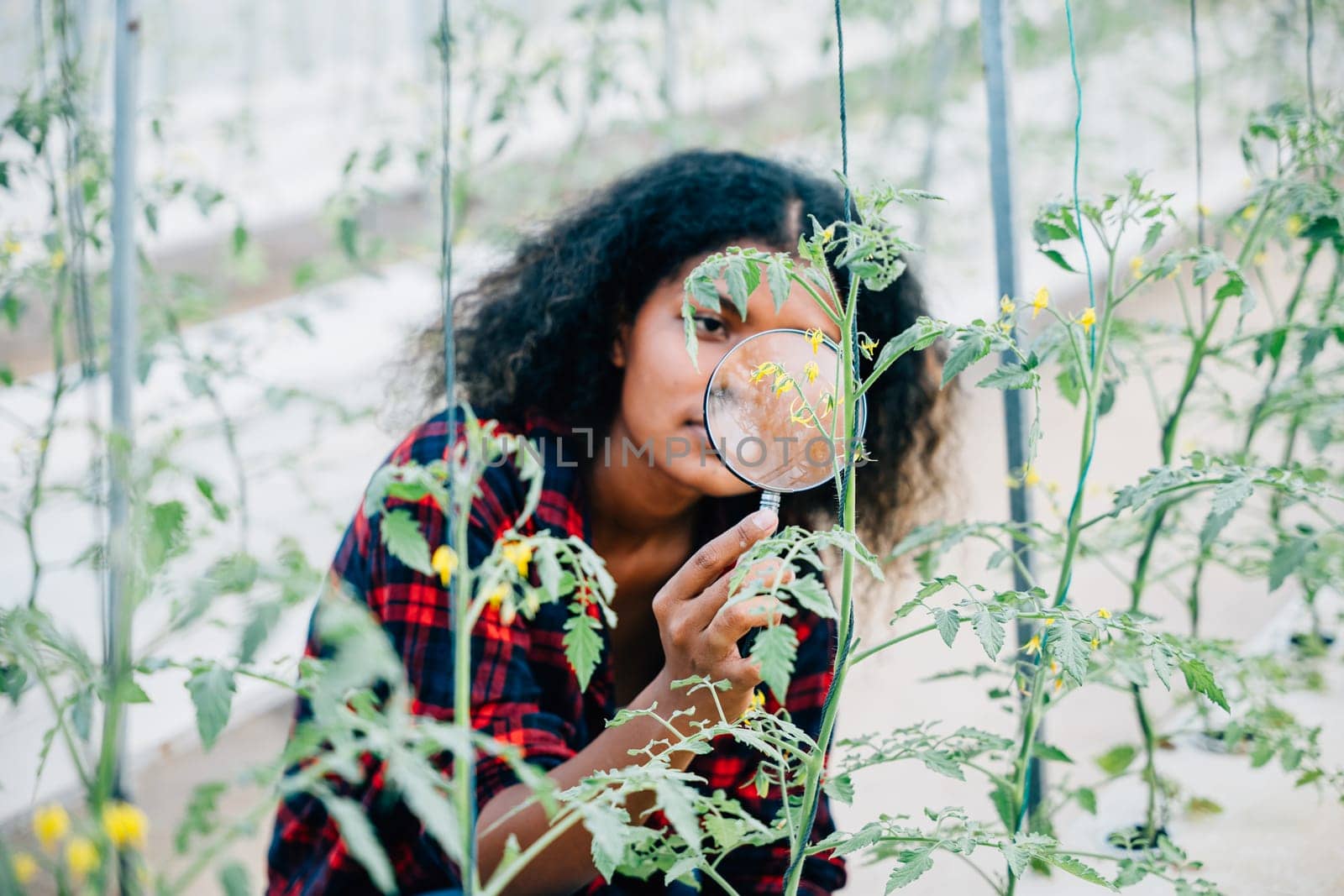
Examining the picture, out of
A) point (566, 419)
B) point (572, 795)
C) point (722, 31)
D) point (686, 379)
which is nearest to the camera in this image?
point (572, 795)

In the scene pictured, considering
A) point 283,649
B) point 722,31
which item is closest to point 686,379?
point 283,649

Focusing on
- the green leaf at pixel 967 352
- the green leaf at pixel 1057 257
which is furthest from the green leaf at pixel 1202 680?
the green leaf at pixel 1057 257

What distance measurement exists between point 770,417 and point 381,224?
399 centimetres

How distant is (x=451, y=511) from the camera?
86 centimetres

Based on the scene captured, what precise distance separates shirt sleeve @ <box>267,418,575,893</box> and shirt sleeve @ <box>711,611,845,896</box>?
0.31 meters

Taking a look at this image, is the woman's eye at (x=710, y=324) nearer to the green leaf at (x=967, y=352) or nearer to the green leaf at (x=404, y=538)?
the green leaf at (x=967, y=352)

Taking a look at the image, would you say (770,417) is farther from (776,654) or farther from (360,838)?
(360,838)

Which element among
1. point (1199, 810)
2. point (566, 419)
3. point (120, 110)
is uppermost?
point (120, 110)

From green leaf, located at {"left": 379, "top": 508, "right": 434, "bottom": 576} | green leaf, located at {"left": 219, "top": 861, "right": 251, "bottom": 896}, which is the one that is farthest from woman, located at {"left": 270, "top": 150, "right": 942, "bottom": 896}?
green leaf, located at {"left": 219, "top": 861, "right": 251, "bottom": 896}

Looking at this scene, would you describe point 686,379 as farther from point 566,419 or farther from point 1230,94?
point 1230,94

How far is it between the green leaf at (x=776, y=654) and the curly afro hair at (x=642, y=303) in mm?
853

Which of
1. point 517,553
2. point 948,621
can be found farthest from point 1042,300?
point 517,553

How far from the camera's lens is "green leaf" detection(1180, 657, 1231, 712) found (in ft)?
3.43

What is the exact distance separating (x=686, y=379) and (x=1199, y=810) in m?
1.11
